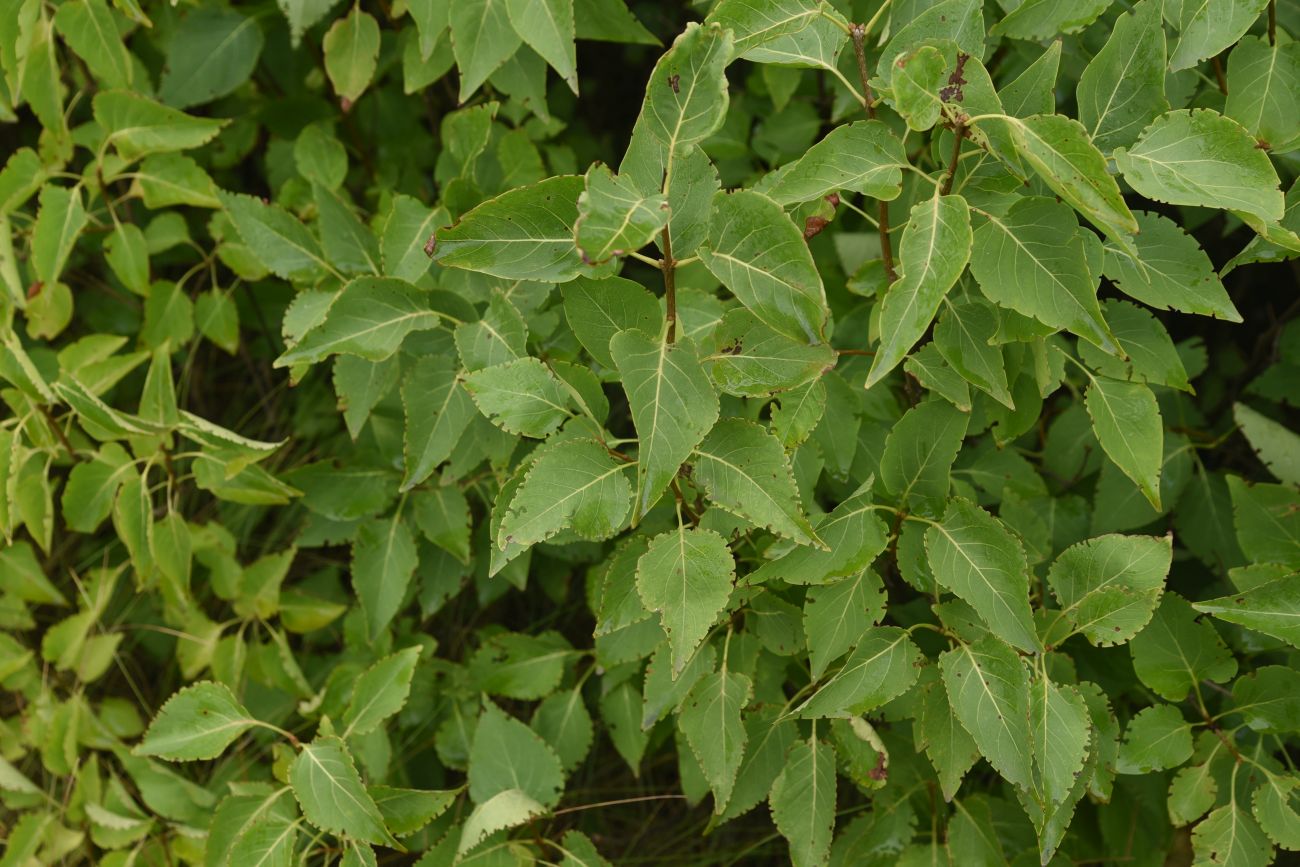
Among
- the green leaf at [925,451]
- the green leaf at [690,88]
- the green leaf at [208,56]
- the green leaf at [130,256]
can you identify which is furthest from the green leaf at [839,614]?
the green leaf at [208,56]

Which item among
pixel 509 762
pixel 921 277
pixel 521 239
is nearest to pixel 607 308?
pixel 521 239

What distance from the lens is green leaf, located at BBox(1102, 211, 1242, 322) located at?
1162 mm

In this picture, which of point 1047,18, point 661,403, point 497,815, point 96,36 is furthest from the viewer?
point 96,36

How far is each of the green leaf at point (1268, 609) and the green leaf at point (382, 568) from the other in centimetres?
115

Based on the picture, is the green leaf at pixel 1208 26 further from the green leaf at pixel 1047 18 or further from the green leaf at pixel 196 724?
the green leaf at pixel 196 724

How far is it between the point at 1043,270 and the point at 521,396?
58cm

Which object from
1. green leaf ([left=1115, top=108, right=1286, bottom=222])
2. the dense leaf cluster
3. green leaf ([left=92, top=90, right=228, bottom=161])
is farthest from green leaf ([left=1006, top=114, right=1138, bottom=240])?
green leaf ([left=92, top=90, right=228, bottom=161])

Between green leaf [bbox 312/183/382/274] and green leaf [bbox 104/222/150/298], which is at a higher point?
green leaf [bbox 312/183/382/274]

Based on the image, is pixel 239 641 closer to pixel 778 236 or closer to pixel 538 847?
pixel 538 847

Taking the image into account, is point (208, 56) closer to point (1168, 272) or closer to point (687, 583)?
point (687, 583)

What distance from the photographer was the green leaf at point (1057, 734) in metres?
1.16

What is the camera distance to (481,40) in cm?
153

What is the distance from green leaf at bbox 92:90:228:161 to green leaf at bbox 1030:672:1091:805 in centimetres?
156

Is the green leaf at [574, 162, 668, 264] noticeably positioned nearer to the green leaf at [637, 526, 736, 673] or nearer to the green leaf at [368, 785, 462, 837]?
the green leaf at [637, 526, 736, 673]
